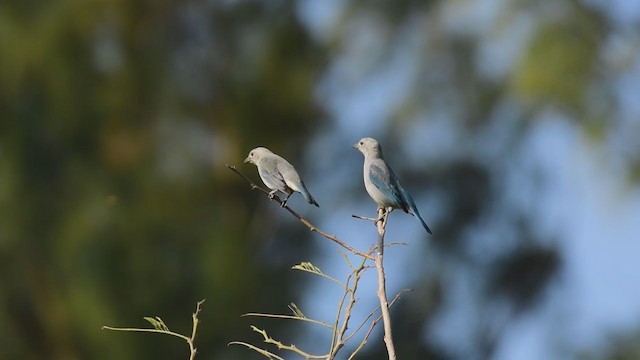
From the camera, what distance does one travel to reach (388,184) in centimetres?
226

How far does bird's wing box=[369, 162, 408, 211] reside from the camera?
2.24 meters

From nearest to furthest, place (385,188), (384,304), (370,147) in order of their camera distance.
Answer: (384,304) → (385,188) → (370,147)

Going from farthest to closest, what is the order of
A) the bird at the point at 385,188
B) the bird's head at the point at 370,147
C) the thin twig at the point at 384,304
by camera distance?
the bird's head at the point at 370,147 < the bird at the point at 385,188 < the thin twig at the point at 384,304

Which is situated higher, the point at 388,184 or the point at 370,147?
the point at 370,147

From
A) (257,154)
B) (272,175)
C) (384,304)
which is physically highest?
(257,154)

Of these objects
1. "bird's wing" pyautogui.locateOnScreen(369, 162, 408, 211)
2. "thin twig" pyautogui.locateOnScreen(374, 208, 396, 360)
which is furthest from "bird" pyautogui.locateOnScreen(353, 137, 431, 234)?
"thin twig" pyautogui.locateOnScreen(374, 208, 396, 360)

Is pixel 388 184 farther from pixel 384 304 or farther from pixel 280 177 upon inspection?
pixel 384 304

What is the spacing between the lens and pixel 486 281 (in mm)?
5664

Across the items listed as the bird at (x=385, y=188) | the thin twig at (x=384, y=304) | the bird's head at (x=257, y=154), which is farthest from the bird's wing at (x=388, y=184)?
the thin twig at (x=384, y=304)

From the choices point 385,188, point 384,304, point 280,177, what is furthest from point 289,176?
point 384,304

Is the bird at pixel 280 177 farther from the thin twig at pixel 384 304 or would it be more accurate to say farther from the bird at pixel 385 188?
the thin twig at pixel 384 304

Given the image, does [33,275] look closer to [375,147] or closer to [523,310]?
[523,310]

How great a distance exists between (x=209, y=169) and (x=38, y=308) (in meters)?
0.94

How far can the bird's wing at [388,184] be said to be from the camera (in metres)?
2.24
